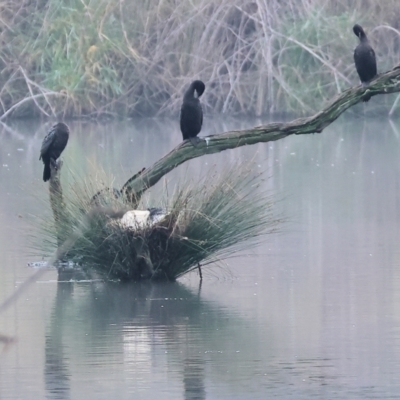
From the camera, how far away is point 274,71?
23.0 metres

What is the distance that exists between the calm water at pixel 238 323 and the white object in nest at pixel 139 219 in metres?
0.35

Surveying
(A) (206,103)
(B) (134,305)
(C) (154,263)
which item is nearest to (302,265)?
(C) (154,263)

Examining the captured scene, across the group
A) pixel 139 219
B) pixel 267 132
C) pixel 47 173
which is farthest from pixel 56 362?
pixel 47 173

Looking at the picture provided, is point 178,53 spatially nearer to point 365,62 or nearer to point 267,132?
point 365,62

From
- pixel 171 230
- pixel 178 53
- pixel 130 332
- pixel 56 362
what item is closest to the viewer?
pixel 56 362

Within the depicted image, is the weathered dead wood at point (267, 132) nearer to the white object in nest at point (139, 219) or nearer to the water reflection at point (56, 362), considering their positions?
the white object in nest at point (139, 219)

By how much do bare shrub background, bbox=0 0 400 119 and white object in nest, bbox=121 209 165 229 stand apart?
50.3 ft

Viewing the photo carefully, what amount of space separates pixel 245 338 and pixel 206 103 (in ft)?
62.6

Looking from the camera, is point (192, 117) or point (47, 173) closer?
point (192, 117)

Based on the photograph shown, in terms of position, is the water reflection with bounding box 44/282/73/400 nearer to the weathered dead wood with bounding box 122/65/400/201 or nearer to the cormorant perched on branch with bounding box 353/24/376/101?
the weathered dead wood with bounding box 122/65/400/201

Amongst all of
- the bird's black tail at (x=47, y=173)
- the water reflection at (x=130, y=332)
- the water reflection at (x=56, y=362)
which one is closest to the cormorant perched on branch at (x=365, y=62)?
the bird's black tail at (x=47, y=173)

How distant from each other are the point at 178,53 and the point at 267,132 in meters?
17.5

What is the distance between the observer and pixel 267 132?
23.6 feet

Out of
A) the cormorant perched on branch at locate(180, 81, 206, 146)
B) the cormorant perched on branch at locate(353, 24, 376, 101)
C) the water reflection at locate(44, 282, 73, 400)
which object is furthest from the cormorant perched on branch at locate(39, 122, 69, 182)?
the cormorant perched on branch at locate(353, 24, 376, 101)
